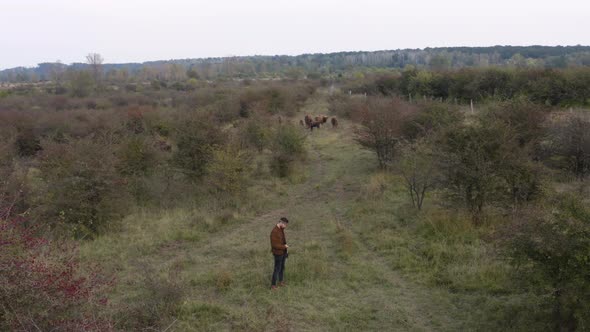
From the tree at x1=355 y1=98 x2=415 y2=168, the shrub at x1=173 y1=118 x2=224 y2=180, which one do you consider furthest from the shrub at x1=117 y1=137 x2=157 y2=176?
the tree at x1=355 y1=98 x2=415 y2=168

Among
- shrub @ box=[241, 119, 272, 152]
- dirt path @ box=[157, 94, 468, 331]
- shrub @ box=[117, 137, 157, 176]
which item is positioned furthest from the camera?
shrub @ box=[241, 119, 272, 152]

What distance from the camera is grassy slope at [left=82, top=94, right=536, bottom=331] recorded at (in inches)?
298

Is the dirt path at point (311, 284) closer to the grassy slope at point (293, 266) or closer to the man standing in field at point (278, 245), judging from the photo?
the grassy slope at point (293, 266)

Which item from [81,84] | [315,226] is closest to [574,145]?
[315,226]

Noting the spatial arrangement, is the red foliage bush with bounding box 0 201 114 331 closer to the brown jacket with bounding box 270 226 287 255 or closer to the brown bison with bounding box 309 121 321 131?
the brown jacket with bounding box 270 226 287 255

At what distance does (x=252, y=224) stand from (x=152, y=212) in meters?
3.53

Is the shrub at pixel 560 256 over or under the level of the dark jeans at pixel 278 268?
over

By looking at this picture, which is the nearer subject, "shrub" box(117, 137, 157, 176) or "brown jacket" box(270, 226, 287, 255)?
"brown jacket" box(270, 226, 287, 255)

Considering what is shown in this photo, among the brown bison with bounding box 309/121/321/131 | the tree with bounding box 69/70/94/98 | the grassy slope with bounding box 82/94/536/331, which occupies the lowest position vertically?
the grassy slope with bounding box 82/94/536/331

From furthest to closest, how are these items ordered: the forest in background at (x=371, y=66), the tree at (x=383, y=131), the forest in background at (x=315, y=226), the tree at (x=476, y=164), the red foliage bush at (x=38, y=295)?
the forest in background at (x=371, y=66) < the tree at (x=383, y=131) < the tree at (x=476, y=164) < the forest in background at (x=315, y=226) < the red foliage bush at (x=38, y=295)

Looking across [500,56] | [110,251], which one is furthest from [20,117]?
[500,56]

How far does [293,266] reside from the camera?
953 cm

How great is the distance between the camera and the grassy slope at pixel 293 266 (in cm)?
756

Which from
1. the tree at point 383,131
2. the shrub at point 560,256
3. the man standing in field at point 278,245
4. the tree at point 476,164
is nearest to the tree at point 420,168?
the tree at point 476,164
